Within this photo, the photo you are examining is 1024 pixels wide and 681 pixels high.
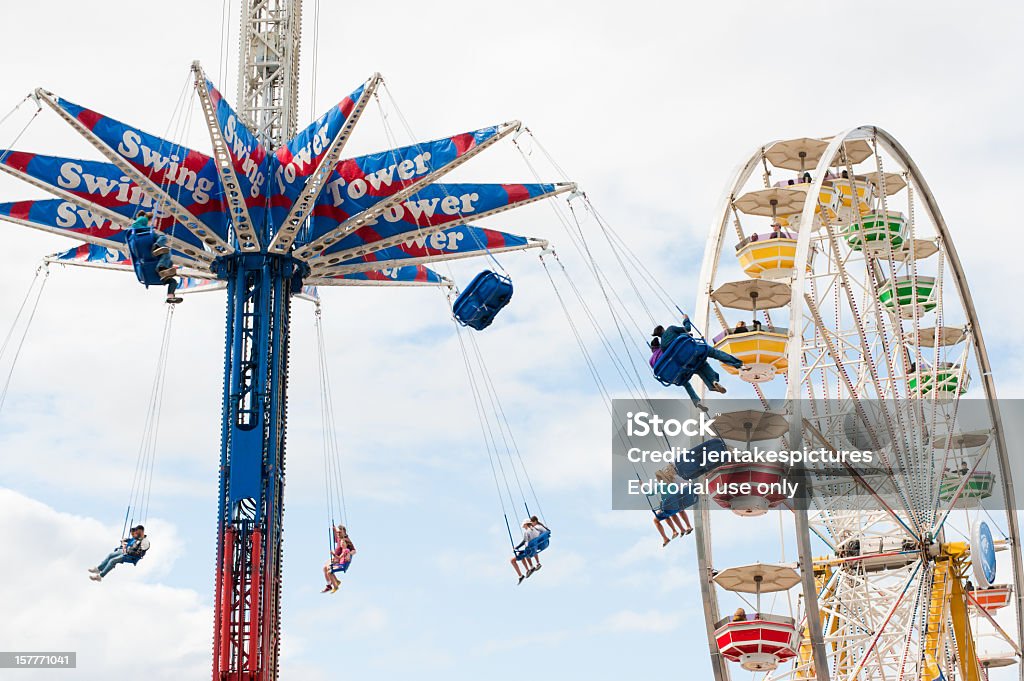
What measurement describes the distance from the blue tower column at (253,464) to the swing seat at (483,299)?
545cm

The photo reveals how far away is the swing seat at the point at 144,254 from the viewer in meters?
28.9

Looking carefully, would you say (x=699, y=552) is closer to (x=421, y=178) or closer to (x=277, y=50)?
(x=421, y=178)

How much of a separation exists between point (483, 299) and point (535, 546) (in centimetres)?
488

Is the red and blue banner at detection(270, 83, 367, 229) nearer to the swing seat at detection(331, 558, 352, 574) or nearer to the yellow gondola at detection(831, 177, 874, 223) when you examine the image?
the swing seat at detection(331, 558, 352, 574)

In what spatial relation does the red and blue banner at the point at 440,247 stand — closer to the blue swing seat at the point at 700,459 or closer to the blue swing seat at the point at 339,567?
the blue swing seat at the point at 339,567

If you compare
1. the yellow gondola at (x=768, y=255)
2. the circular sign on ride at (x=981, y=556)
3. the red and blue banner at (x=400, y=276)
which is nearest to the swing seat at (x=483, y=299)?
the yellow gondola at (x=768, y=255)

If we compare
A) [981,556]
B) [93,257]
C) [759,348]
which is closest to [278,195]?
[93,257]

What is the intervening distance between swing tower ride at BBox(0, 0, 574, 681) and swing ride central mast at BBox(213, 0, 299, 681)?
0.11ft

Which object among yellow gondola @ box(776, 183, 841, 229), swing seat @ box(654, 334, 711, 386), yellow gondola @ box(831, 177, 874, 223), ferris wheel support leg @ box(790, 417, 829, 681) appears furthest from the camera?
yellow gondola @ box(831, 177, 874, 223)

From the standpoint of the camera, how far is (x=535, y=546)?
31594 mm

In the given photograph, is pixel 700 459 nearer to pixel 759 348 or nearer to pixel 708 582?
pixel 708 582

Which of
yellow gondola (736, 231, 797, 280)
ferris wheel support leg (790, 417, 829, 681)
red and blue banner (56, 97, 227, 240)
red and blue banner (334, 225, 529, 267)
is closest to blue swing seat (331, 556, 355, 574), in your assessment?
red and blue banner (334, 225, 529, 267)

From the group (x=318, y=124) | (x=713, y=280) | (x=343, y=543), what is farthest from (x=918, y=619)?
(x=318, y=124)

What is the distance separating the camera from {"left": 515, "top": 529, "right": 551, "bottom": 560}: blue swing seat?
31.5m
